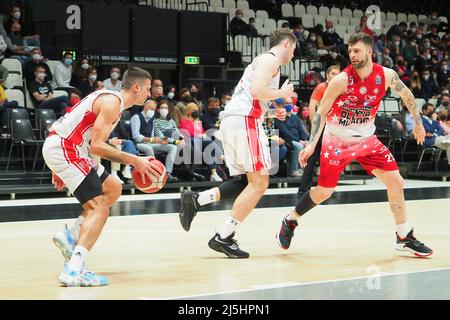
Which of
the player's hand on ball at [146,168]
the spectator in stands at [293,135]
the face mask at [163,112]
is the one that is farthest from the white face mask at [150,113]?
the player's hand on ball at [146,168]

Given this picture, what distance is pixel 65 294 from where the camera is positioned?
484 cm

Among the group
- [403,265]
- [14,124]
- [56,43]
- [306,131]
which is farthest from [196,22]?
[403,265]

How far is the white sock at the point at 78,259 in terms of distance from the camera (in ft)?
16.9

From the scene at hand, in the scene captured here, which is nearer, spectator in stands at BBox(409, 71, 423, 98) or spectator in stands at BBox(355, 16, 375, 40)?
spectator in stands at BBox(409, 71, 423, 98)

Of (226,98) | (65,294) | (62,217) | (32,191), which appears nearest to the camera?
(65,294)

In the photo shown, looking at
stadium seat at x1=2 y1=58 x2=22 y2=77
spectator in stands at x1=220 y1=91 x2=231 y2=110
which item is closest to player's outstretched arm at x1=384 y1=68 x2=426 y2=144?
spectator in stands at x1=220 y1=91 x2=231 y2=110

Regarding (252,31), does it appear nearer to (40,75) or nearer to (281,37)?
(40,75)

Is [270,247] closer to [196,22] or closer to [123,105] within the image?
[123,105]

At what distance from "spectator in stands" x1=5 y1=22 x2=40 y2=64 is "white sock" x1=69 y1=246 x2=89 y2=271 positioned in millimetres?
10401

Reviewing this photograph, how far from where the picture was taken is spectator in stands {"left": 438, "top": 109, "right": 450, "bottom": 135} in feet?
55.5

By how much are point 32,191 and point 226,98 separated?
417 cm

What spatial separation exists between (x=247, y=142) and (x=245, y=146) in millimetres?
43

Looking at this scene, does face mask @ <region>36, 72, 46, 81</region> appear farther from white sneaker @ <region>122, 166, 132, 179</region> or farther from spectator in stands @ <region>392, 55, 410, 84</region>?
spectator in stands @ <region>392, 55, 410, 84</region>

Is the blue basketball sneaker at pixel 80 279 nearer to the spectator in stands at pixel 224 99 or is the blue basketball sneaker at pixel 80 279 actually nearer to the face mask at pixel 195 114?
the face mask at pixel 195 114
